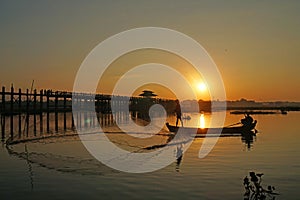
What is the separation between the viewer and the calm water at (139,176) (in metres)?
15.2

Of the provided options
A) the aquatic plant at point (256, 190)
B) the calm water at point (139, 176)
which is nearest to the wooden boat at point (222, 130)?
the calm water at point (139, 176)

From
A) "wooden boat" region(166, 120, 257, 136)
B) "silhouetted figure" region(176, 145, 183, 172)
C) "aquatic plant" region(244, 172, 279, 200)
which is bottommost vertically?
"aquatic plant" region(244, 172, 279, 200)

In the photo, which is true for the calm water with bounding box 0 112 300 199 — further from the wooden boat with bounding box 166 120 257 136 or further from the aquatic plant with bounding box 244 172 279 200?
the wooden boat with bounding box 166 120 257 136

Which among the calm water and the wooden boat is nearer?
the calm water

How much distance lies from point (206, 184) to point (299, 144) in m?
18.5

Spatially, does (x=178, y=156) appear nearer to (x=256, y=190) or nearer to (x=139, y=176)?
(x=139, y=176)

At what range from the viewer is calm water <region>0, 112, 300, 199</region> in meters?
15.2

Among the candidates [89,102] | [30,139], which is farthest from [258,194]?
[89,102]

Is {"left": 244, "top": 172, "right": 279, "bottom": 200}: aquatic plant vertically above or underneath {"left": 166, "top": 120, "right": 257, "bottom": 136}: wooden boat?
underneath

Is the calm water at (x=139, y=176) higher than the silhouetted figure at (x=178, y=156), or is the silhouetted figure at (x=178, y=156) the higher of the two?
the silhouetted figure at (x=178, y=156)

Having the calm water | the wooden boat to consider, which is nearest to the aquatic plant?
the calm water

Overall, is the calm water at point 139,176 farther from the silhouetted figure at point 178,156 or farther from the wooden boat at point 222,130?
the wooden boat at point 222,130

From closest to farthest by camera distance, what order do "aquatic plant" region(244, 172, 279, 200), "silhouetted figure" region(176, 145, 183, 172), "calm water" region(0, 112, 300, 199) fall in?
"aquatic plant" region(244, 172, 279, 200)
"calm water" region(0, 112, 300, 199)
"silhouetted figure" region(176, 145, 183, 172)

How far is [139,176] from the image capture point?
18.5 meters
